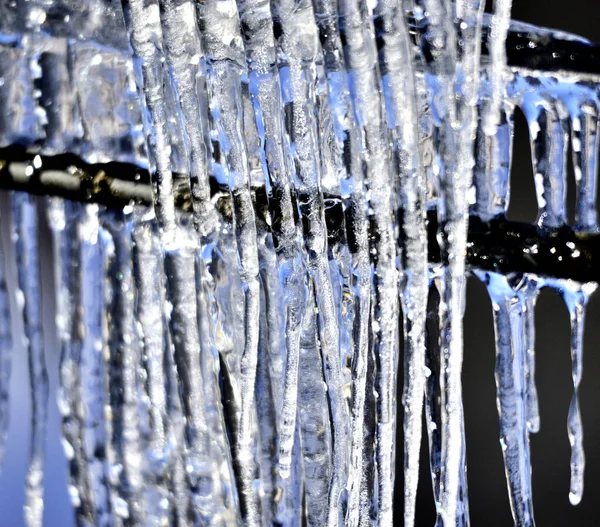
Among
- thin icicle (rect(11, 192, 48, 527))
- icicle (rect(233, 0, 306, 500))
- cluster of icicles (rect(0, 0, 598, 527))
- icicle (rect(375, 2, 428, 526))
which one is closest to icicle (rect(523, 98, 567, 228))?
cluster of icicles (rect(0, 0, 598, 527))

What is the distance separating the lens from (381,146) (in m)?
0.54

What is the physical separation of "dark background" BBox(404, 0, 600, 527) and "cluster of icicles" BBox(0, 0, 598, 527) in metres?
0.17

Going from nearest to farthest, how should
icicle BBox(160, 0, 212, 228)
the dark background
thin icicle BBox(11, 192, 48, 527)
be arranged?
1. icicle BBox(160, 0, 212, 228)
2. thin icicle BBox(11, 192, 48, 527)
3. the dark background

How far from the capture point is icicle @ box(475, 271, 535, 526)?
1.92 ft

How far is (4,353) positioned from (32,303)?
0.08m

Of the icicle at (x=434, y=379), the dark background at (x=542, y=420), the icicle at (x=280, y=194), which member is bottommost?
the dark background at (x=542, y=420)

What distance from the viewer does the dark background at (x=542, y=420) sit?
2.54 feet

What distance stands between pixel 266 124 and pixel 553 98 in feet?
0.78

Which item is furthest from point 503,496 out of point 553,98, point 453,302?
point 553,98

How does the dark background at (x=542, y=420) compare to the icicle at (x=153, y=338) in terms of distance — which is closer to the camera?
the icicle at (x=153, y=338)

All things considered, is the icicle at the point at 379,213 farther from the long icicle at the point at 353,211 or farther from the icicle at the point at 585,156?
the icicle at the point at 585,156

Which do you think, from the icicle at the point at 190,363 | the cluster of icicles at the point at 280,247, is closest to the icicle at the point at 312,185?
the cluster of icicles at the point at 280,247

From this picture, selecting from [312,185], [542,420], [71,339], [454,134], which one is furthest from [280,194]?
[542,420]

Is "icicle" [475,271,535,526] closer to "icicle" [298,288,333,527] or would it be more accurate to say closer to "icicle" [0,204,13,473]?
"icicle" [298,288,333,527]
